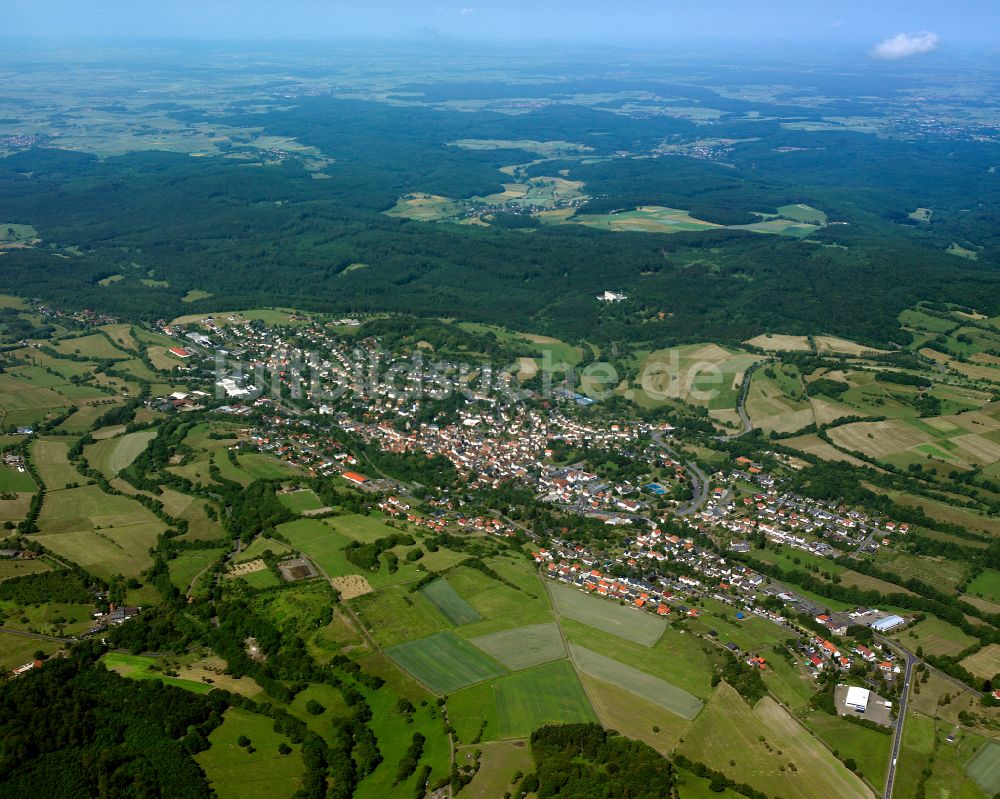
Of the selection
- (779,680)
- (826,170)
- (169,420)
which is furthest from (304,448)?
(826,170)

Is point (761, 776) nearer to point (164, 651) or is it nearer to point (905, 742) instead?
point (905, 742)

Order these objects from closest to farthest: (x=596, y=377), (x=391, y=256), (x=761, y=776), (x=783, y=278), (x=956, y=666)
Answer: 1. (x=761, y=776)
2. (x=956, y=666)
3. (x=596, y=377)
4. (x=783, y=278)
5. (x=391, y=256)

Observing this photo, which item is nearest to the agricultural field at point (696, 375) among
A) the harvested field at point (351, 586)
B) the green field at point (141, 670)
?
the harvested field at point (351, 586)

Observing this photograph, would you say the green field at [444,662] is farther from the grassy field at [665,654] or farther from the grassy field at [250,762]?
the grassy field at [250,762]

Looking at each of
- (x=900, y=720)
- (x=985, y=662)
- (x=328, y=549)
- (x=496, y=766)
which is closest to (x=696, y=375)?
(x=985, y=662)

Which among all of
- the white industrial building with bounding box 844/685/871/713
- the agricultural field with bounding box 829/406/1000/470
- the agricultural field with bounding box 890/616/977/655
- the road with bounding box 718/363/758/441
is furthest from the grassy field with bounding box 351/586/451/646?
the agricultural field with bounding box 829/406/1000/470

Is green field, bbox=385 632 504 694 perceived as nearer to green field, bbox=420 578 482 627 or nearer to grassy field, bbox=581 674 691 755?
green field, bbox=420 578 482 627
